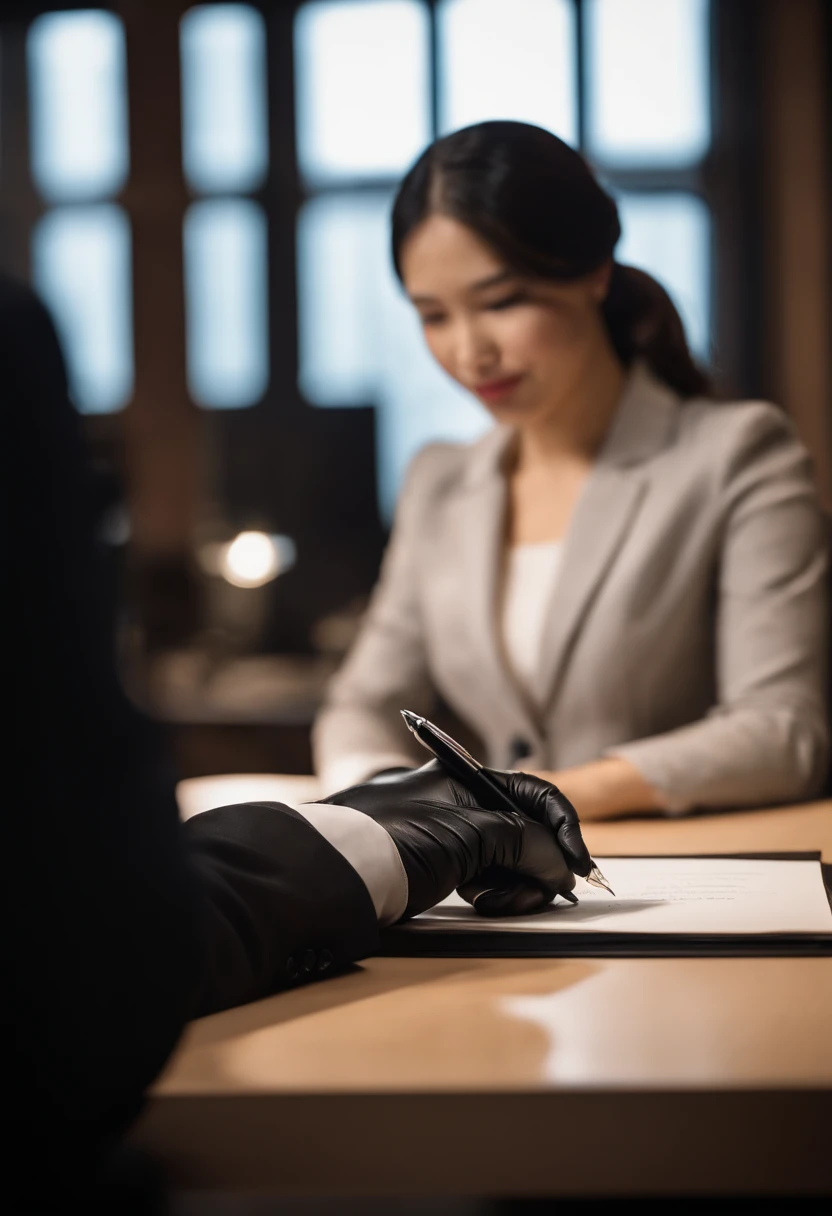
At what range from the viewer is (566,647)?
1.76 meters

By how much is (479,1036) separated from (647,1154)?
0.12 m

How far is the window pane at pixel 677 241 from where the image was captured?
15.2ft

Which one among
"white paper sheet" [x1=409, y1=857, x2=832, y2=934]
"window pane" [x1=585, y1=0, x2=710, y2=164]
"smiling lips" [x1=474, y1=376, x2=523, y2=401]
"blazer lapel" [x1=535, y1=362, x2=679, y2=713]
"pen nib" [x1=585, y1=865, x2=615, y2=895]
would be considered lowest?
"white paper sheet" [x1=409, y1=857, x2=832, y2=934]

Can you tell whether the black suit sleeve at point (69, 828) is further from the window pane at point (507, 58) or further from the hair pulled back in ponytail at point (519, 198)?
the window pane at point (507, 58)

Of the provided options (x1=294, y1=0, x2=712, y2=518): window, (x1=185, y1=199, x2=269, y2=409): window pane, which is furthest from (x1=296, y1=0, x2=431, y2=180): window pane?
(x1=185, y1=199, x2=269, y2=409): window pane

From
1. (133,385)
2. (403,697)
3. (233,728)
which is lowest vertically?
(233,728)

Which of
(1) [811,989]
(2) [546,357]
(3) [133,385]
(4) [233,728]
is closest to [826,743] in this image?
(2) [546,357]

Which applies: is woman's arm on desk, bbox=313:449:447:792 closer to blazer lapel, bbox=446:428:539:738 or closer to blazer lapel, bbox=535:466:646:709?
blazer lapel, bbox=446:428:539:738

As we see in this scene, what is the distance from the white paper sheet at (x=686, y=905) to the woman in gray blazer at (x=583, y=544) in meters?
0.35

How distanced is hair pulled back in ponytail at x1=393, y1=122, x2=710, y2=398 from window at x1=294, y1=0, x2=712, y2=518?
2752mm

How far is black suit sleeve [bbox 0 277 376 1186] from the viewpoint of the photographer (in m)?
0.56

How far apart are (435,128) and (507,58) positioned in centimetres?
35

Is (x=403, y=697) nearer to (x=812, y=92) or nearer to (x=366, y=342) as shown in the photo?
(x=366, y=342)

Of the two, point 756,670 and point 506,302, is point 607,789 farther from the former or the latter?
point 506,302
